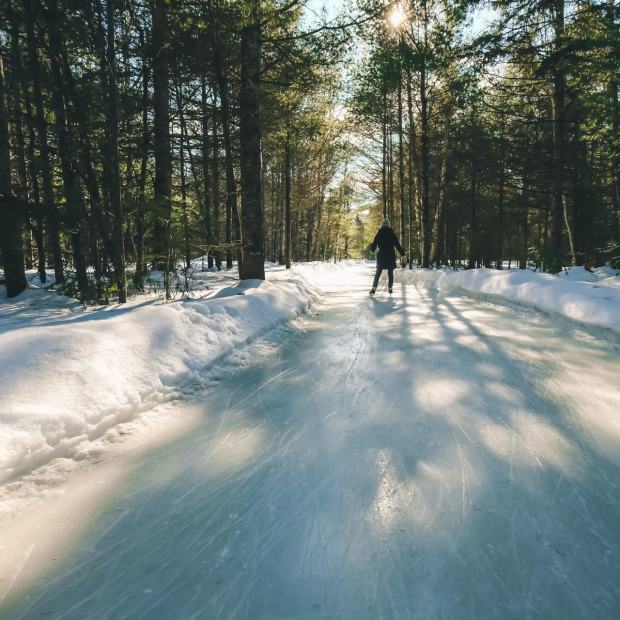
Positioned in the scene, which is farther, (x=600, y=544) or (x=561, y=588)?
(x=600, y=544)

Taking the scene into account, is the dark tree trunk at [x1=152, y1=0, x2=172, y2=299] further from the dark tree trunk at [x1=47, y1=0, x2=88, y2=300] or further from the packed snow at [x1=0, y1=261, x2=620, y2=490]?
the packed snow at [x1=0, y1=261, x2=620, y2=490]

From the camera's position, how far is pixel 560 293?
6801 millimetres

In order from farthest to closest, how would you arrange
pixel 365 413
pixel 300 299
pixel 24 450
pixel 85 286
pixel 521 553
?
1. pixel 300 299
2. pixel 85 286
3. pixel 365 413
4. pixel 24 450
5. pixel 521 553

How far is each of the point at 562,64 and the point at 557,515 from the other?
419 inches

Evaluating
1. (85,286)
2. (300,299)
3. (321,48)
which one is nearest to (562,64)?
(321,48)

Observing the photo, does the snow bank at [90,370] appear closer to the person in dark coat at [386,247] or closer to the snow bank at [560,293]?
the snow bank at [560,293]

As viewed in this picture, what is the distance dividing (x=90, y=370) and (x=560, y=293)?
7.25m

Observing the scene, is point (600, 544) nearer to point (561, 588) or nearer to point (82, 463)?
point (561, 588)

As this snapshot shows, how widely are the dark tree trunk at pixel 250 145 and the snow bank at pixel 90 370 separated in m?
4.35

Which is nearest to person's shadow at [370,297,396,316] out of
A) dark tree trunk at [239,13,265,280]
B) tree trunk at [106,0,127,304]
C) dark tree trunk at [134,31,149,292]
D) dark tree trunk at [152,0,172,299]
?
dark tree trunk at [239,13,265,280]

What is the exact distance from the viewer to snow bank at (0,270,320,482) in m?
2.30

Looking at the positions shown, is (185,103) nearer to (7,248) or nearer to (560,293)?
(7,248)

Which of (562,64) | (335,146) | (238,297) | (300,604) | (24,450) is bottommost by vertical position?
(300,604)

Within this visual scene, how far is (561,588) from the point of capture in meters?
1.43
